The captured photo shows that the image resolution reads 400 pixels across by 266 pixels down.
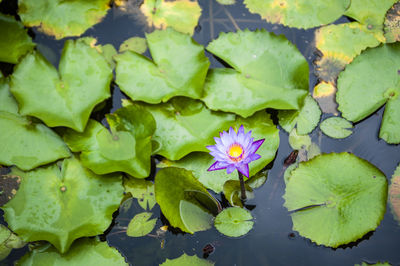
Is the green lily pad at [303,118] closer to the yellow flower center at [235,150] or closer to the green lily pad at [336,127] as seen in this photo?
the green lily pad at [336,127]

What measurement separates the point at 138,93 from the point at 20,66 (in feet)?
2.58

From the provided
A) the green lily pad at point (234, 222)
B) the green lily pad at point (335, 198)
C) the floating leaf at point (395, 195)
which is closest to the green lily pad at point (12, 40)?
the green lily pad at point (234, 222)

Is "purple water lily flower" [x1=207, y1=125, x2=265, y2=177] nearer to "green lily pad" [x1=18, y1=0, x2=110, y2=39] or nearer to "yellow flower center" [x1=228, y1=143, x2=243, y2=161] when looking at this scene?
"yellow flower center" [x1=228, y1=143, x2=243, y2=161]

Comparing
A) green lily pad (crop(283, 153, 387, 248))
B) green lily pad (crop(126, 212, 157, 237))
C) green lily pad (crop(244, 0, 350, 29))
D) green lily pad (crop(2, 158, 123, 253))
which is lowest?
green lily pad (crop(126, 212, 157, 237))

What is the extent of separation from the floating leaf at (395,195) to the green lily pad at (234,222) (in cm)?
81

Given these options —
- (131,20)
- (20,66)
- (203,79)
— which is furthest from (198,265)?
(131,20)

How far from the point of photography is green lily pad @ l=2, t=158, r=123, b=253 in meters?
2.07

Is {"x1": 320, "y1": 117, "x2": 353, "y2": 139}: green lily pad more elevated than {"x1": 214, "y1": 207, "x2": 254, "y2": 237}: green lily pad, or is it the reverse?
{"x1": 320, "y1": 117, "x2": 353, "y2": 139}: green lily pad

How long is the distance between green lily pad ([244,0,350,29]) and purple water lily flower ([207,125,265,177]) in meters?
1.24

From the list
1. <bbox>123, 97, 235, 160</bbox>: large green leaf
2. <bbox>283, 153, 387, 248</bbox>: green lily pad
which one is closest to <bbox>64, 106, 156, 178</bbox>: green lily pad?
<bbox>123, 97, 235, 160</bbox>: large green leaf

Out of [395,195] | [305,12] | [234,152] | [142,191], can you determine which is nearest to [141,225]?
[142,191]

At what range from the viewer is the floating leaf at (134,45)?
2740 mm

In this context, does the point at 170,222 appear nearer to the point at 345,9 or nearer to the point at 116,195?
the point at 116,195

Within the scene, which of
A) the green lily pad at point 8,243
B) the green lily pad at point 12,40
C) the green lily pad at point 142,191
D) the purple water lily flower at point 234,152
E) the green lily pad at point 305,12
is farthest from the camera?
the green lily pad at point 305,12
